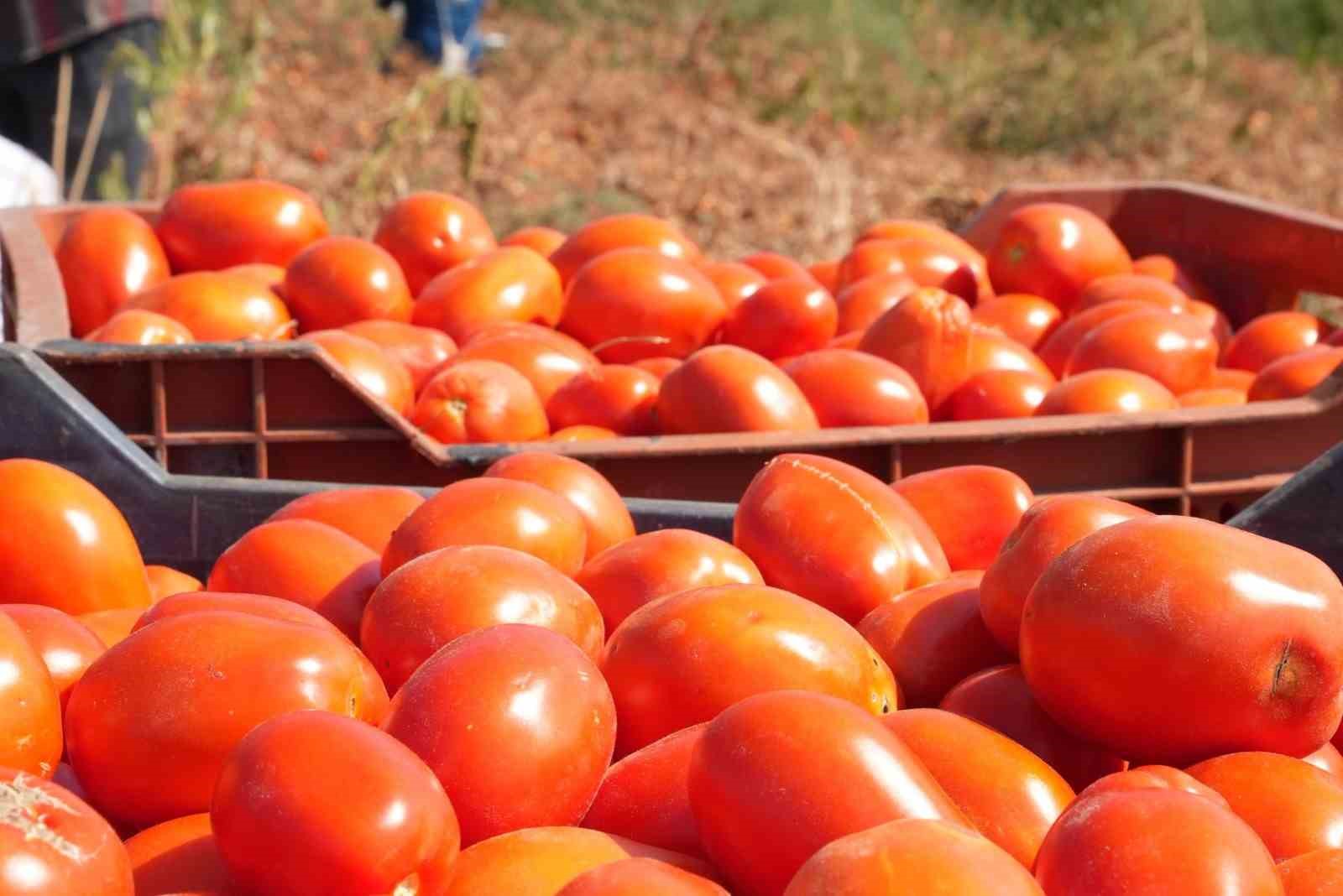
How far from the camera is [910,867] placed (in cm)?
100

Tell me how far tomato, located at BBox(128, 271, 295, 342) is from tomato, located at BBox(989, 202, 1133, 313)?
5.32ft

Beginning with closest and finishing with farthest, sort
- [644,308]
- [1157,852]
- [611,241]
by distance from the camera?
[1157,852] < [644,308] < [611,241]

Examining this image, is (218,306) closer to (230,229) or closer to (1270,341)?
(230,229)

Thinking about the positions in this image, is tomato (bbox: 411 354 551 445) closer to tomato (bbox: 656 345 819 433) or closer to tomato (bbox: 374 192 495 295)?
tomato (bbox: 656 345 819 433)

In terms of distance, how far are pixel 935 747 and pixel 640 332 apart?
2080 millimetres

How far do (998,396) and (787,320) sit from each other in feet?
1.57

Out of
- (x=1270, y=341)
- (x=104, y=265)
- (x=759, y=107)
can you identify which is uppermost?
(x=104, y=265)

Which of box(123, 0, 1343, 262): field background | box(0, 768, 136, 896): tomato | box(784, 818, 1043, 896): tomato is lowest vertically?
box(123, 0, 1343, 262): field background

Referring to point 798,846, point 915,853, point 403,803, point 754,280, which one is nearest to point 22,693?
point 403,803

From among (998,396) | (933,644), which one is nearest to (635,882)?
(933,644)

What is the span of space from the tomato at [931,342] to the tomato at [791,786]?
1.90 meters

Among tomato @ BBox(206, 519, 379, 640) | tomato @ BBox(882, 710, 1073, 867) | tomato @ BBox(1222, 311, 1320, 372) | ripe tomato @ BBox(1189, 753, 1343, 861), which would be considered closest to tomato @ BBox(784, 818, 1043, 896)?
tomato @ BBox(882, 710, 1073, 867)

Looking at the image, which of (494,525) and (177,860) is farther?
(494,525)

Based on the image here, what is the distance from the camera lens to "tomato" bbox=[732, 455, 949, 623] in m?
1.81
